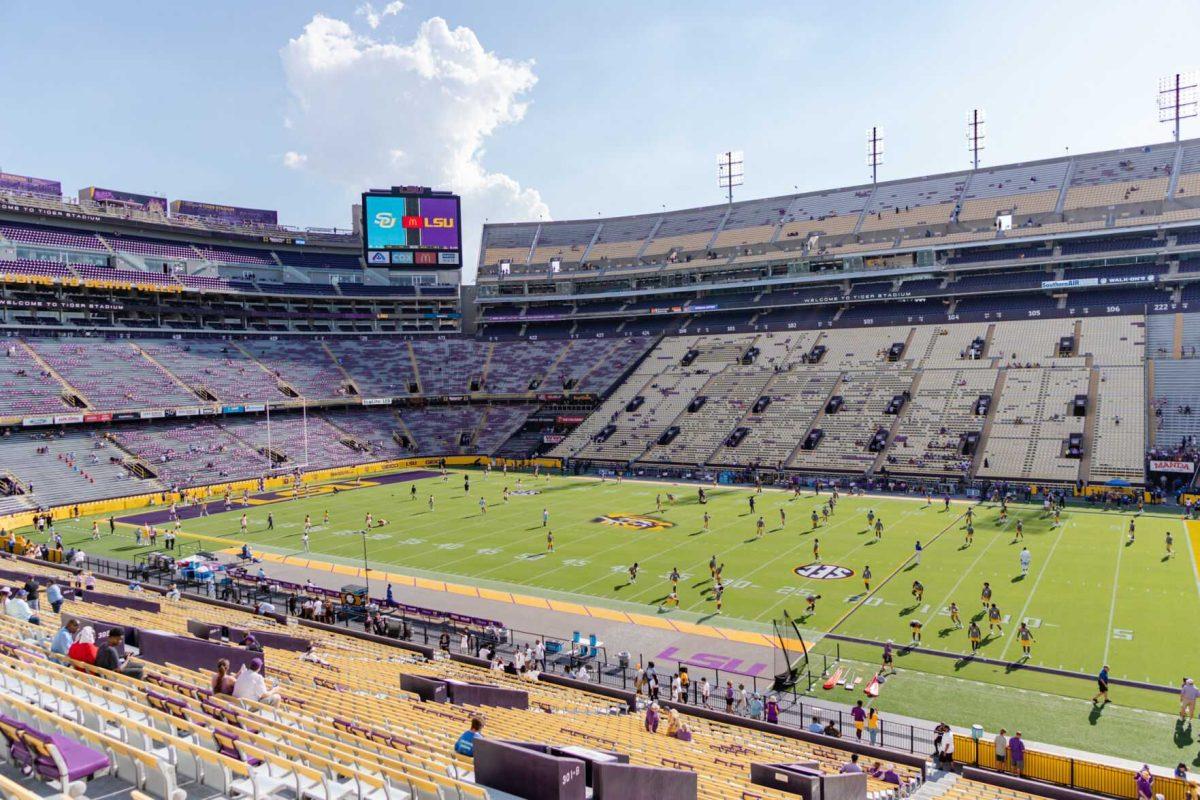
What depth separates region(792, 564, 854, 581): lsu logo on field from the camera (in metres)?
29.1

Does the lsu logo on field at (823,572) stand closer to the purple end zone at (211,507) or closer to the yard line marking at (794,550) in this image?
the yard line marking at (794,550)

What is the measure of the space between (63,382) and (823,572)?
5335cm

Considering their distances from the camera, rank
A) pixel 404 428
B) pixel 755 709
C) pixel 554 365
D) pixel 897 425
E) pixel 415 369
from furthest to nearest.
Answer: pixel 415 369 → pixel 554 365 → pixel 404 428 → pixel 897 425 → pixel 755 709

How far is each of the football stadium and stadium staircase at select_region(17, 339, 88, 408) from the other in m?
0.23

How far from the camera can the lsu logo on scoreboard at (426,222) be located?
238 ft

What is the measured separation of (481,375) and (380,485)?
80.0 ft

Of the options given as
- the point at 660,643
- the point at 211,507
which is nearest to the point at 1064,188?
the point at 660,643

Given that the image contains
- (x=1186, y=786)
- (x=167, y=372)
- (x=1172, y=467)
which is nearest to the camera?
(x=1186, y=786)

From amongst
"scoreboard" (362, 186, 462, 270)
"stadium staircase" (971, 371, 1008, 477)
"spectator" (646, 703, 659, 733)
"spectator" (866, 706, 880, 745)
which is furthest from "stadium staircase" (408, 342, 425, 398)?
"spectator" (866, 706, 880, 745)

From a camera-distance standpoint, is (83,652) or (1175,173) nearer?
(83,652)

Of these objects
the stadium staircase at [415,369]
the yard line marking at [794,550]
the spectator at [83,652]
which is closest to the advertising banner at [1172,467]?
the yard line marking at [794,550]

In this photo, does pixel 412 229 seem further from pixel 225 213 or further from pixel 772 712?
pixel 772 712

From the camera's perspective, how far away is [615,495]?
4862 cm

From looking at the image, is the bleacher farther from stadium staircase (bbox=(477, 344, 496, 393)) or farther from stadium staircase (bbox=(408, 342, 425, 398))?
stadium staircase (bbox=(477, 344, 496, 393))
